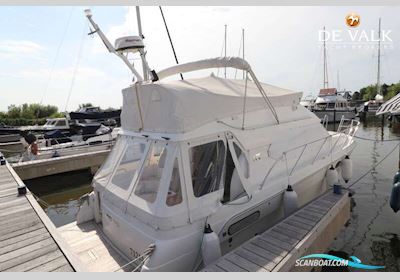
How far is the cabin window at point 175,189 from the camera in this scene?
3848mm

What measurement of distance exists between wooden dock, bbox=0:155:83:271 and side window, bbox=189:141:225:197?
2.00 m

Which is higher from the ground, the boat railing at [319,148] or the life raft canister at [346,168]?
the boat railing at [319,148]

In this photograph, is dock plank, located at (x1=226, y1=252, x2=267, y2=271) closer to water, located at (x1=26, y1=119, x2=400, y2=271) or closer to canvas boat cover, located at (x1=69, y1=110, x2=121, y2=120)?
water, located at (x1=26, y1=119, x2=400, y2=271)

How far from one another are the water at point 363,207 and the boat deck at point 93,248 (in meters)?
3.55

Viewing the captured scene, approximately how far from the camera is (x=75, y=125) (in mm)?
20219

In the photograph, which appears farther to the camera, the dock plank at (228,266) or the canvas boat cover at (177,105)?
the canvas boat cover at (177,105)

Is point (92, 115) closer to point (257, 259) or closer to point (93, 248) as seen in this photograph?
point (93, 248)

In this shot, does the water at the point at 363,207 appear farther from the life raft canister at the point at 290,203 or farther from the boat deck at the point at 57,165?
the life raft canister at the point at 290,203

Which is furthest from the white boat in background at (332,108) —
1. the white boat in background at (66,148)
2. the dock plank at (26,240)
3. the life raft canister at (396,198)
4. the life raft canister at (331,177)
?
the dock plank at (26,240)

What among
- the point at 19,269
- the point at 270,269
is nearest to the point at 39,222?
the point at 19,269

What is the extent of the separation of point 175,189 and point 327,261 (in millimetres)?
3136

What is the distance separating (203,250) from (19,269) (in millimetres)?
2554

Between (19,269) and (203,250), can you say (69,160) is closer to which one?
(19,269)

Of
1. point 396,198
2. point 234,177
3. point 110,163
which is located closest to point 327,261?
point 234,177
